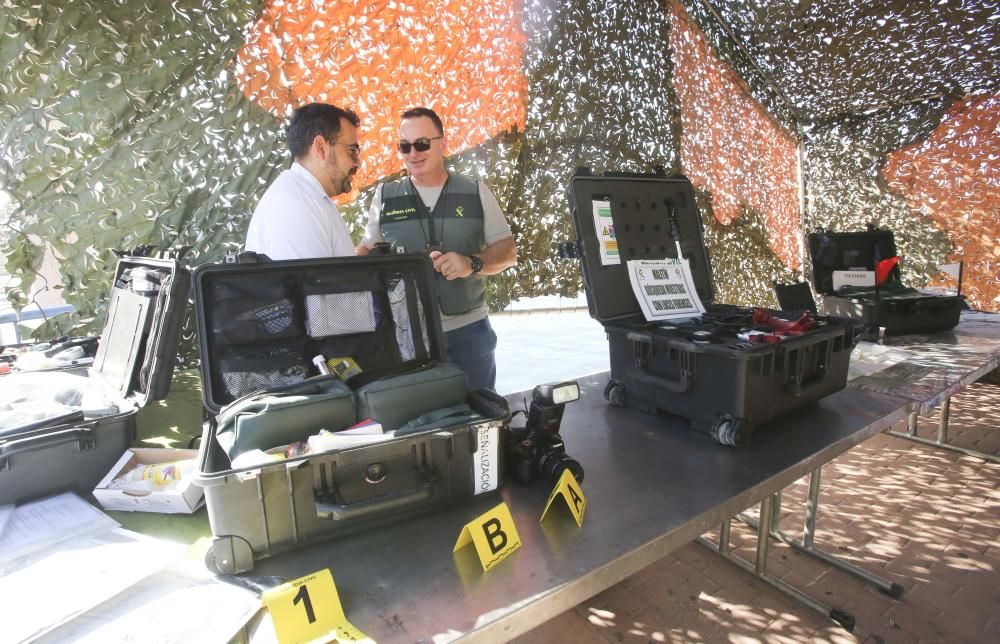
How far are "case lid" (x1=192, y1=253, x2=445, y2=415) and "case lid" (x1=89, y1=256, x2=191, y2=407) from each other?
311 millimetres

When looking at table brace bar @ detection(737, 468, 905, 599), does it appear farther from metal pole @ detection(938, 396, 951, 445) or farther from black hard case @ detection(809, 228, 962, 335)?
metal pole @ detection(938, 396, 951, 445)

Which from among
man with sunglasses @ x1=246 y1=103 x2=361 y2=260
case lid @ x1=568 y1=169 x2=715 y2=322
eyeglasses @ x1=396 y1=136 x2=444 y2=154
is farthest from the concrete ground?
eyeglasses @ x1=396 y1=136 x2=444 y2=154

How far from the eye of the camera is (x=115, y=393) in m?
1.31

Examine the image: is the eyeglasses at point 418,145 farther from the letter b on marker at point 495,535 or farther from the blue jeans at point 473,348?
the letter b on marker at point 495,535

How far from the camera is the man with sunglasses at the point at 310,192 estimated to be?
141 centimetres

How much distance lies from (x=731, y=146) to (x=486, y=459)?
5178 mm

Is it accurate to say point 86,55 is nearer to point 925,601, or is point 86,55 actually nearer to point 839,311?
point 839,311

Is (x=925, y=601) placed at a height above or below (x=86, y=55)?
below

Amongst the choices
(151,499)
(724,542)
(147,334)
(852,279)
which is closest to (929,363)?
(852,279)

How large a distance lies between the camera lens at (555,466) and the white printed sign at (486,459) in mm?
112

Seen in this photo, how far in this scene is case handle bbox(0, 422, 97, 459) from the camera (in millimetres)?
965

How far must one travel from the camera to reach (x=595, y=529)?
0.92m

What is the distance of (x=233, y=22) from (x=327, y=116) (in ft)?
3.71

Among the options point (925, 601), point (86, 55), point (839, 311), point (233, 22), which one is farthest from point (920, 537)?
point (86, 55)
